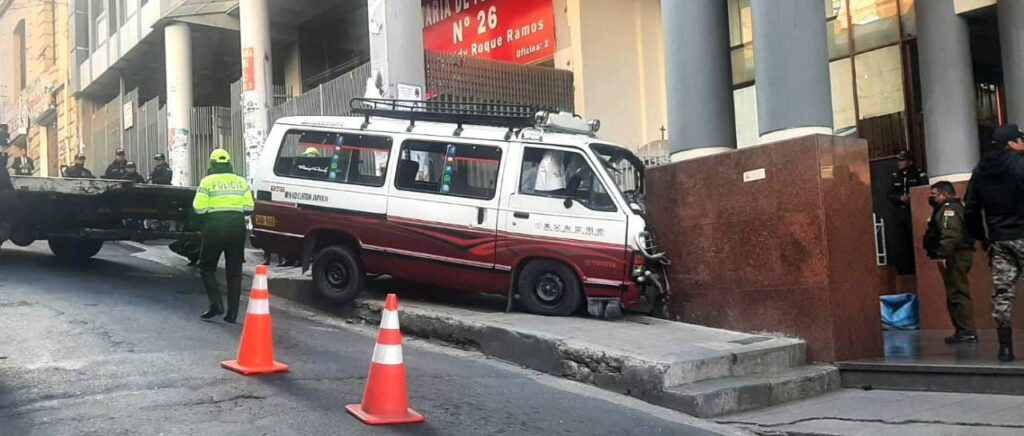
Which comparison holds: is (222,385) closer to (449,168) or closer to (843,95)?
(449,168)

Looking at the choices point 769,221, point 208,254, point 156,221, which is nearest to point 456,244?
point 208,254

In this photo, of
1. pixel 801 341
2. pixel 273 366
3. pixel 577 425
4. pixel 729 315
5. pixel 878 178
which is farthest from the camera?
pixel 878 178

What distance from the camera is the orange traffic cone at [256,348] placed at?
624 centimetres

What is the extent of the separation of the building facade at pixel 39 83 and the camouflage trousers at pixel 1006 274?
27149 mm

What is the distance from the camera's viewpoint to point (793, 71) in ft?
25.8

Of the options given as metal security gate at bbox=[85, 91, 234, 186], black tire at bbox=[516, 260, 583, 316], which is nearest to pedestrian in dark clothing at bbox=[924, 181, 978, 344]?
black tire at bbox=[516, 260, 583, 316]

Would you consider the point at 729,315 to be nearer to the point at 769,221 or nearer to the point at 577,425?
the point at 769,221

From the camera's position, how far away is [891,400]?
6.43 metres

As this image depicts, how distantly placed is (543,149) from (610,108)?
5698 millimetres

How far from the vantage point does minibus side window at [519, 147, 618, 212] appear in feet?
27.8

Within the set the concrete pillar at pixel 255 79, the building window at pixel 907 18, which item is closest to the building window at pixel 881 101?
the building window at pixel 907 18

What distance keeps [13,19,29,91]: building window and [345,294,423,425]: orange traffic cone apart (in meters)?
32.5

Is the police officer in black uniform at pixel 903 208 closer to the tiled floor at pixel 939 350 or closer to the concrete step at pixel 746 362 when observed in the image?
the tiled floor at pixel 939 350

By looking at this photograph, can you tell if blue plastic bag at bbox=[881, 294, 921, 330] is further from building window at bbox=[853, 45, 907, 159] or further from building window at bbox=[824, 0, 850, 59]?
building window at bbox=[824, 0, 850, 59]
